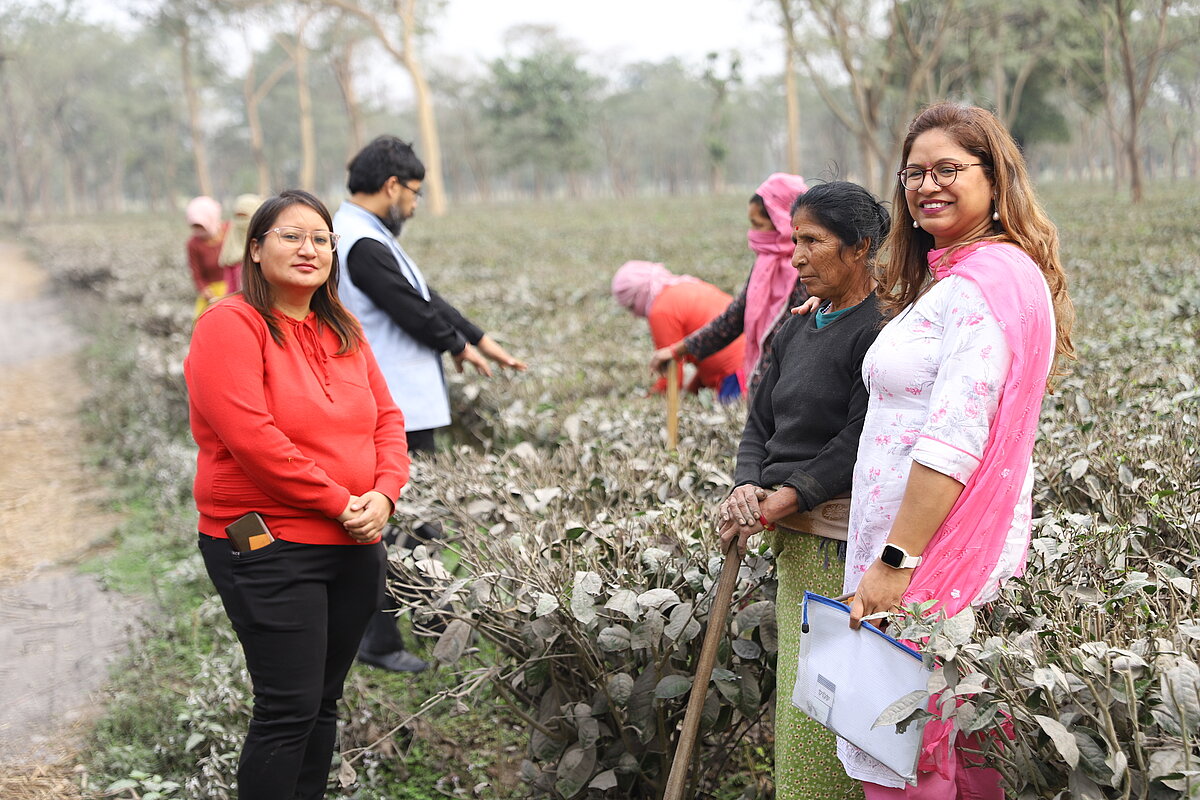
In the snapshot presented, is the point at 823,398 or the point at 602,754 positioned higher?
the point at 823,398

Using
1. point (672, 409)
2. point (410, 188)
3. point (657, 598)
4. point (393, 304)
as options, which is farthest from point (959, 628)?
point (410, 188)

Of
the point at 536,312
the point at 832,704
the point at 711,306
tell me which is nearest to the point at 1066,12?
the point at 536,312

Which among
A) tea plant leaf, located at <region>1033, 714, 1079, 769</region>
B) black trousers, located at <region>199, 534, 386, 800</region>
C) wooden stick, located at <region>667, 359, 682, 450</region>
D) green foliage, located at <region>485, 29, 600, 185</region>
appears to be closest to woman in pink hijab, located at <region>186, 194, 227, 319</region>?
wooden stick, located at <region>667, 359, 682, 450</region>

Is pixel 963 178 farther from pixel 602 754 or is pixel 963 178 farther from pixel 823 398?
pixel 602 754

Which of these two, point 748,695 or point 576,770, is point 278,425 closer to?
point 576,770

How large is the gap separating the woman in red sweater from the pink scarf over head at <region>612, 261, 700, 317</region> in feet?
8.77

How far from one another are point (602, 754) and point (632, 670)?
0.29 metres

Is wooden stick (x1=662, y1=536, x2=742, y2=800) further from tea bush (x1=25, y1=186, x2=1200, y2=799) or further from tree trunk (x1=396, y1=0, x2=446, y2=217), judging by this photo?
tree trunk (x1=396, y1=0, x2=446, y2=217)

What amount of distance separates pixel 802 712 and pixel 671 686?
34cm

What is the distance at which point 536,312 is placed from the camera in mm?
9328

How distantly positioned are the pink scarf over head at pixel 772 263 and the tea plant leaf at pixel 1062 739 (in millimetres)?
Result: 1905

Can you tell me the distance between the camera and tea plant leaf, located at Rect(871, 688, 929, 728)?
156cm

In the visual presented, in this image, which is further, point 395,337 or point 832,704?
point 395,337

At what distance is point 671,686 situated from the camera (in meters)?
2.24
